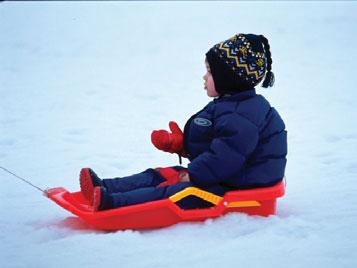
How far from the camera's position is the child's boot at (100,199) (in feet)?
8.67

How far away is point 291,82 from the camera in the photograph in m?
6.35

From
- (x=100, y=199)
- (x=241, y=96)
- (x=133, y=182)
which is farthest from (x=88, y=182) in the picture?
(x=241, y=96)

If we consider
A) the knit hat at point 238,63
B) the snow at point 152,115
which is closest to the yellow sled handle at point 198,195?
the snow at point 152,115

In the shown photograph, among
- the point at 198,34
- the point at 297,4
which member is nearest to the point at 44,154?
the point at 198,34

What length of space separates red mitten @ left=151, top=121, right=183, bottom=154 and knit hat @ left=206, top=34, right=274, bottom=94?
36 centimetres

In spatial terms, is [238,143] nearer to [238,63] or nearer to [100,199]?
[238,63]

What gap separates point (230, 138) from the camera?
2.62m

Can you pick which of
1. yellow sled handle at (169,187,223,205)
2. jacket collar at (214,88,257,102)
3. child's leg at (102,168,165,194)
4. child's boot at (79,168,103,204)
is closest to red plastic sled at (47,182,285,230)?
yellow sled handle at (169,187,223,205)

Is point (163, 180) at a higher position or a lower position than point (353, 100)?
lower

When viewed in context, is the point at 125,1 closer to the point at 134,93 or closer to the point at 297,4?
the point at 297,4

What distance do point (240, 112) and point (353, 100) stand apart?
10.4ft

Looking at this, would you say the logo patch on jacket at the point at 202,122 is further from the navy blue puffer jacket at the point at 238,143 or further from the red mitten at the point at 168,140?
the red mitten at the point at 168,140

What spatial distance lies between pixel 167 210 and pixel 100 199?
34 cm

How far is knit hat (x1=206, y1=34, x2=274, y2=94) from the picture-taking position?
9.06ft
